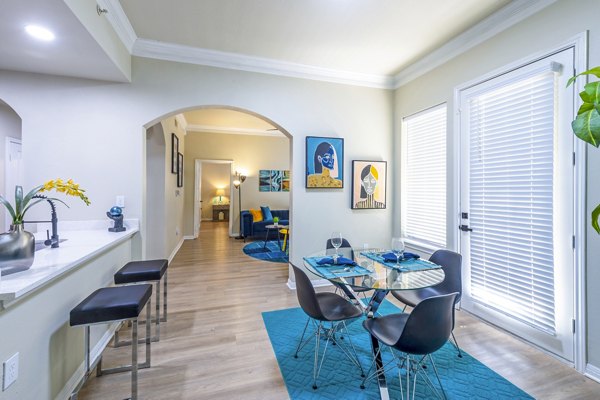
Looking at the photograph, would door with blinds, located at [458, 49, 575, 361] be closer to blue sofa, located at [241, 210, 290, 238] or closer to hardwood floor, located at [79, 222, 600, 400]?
hardwood floor, located at [79, 222, 600, 400]

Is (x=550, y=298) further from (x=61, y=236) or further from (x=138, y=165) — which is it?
(x=61, y=236)

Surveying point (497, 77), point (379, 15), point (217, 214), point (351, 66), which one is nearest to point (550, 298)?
point (497, 77)

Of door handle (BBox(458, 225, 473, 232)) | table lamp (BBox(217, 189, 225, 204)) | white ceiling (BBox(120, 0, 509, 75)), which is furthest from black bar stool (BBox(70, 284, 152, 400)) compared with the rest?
table lamp (BBox(217, 189, 225, 204))

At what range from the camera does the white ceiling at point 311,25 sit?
2449 mm

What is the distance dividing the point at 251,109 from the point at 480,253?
3150 mm

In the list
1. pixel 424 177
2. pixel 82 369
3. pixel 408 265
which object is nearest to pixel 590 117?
pixel 408 265

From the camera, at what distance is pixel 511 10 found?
2445mm

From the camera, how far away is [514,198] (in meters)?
2.49

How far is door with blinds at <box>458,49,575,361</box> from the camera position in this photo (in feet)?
6.98

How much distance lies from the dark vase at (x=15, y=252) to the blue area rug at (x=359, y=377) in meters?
1.75

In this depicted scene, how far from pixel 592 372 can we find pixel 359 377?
1687mm

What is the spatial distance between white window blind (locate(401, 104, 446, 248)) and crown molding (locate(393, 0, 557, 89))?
1.87 ft

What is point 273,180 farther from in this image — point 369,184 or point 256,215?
point 369,184

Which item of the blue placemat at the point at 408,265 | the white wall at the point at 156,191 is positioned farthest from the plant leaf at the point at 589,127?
the white wall at the point at 156,191
